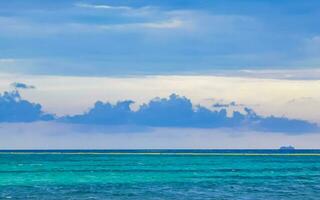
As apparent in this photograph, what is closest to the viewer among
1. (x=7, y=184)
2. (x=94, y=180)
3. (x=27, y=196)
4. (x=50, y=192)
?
(x=27, y=196)

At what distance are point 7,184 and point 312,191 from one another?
33.2 metres

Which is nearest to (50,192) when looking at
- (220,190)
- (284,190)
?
(220,190)

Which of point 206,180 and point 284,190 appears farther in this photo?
point 206,180

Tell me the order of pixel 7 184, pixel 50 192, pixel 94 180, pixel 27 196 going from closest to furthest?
1. pixel 27 196
2. pixel 50 192
3. pixel 7 184
4. pixel 94 180

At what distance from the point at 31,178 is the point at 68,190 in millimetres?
21598

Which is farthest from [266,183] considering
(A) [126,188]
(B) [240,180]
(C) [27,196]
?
(C) [27,196]

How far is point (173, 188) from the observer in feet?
252

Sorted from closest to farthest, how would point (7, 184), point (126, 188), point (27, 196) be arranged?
point (27, 196), point (126, 188), point (7, 184)

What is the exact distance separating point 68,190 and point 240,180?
25.7 m

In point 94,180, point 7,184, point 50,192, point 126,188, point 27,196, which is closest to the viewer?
point 27,196

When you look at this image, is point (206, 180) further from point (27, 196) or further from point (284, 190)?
Answer: point (27, 196)

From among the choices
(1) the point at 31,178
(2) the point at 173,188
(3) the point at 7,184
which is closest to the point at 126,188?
(2) the point at 173,188

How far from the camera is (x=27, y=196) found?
219 feet

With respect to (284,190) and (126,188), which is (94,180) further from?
(284,190)
